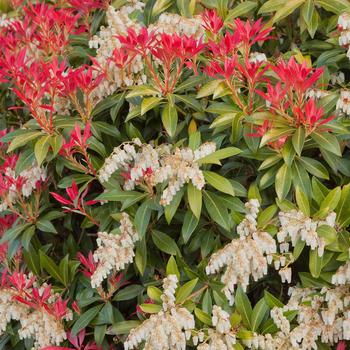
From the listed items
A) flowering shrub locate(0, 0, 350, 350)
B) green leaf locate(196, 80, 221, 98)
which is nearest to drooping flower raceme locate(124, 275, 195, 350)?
flowering shrub locate(0, 0, 350, 350)

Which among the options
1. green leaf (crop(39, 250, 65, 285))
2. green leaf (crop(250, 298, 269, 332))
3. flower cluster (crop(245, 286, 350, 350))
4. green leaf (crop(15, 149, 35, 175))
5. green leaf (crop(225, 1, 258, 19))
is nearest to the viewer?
flower cluster (crop(245, 286, 350, 350))

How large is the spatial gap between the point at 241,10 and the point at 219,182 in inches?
42.0

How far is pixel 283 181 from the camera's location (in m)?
2.74

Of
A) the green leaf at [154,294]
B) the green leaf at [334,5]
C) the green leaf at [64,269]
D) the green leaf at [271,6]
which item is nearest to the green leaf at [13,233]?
the green leaf at [64,269]

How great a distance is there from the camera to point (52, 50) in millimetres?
3621

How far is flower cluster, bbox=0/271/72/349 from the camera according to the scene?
297cm

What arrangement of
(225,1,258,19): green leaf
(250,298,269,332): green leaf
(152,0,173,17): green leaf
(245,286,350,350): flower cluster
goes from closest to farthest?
(245,286,350,350): flower cluster < (250,298,269,332): green leaf < (225,1,258,19): green leaf < (152,0,173,17): green leaf

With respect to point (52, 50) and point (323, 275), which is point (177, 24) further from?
point (323, 275)

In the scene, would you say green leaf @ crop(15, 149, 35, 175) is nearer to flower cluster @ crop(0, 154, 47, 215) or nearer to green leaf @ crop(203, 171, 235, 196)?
flower cluster @ crop(0, 154, 47, 215)

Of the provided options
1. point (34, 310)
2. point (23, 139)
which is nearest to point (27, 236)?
point (34, 310)

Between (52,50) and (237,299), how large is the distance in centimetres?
172

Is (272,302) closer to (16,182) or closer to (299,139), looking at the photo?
(299,139)

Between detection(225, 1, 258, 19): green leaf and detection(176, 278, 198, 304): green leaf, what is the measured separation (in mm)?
1361

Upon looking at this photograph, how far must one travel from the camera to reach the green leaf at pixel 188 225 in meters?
2.79
